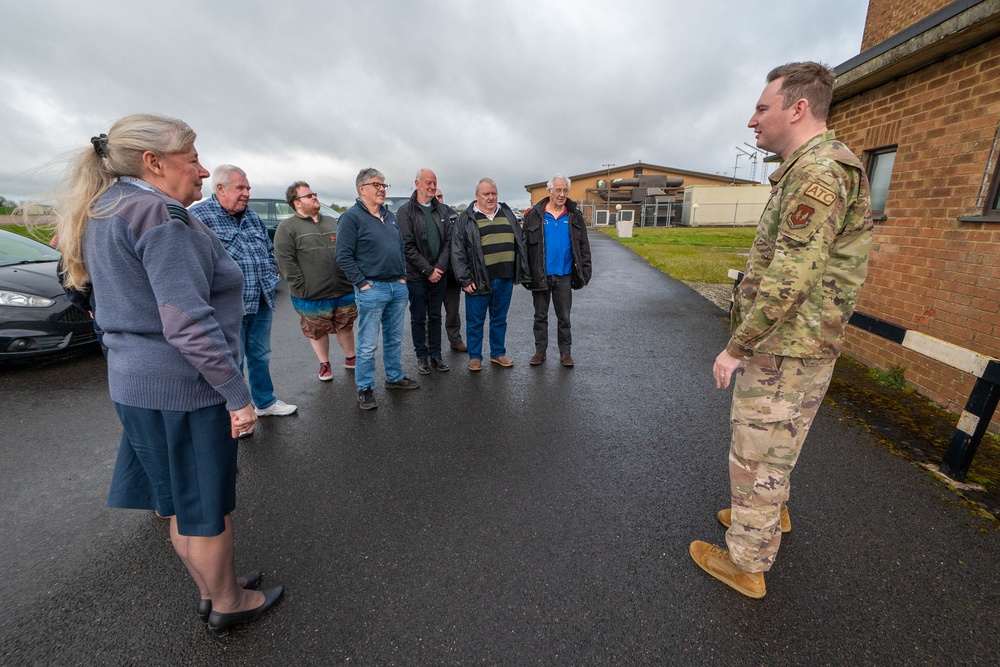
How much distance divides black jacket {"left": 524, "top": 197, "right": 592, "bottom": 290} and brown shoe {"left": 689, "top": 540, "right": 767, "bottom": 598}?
3156 mm

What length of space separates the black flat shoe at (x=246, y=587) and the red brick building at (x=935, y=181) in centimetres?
523

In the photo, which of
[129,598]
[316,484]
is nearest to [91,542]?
[129,598]

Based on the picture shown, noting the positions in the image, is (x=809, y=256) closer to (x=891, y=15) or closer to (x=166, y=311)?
(x=166, y=311)

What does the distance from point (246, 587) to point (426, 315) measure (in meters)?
3.21

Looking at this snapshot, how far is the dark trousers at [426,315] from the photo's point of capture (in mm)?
4840

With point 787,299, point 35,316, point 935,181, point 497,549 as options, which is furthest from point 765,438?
point 35,316

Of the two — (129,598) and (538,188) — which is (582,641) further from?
(538,188)

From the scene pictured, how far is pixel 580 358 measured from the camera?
208 inches

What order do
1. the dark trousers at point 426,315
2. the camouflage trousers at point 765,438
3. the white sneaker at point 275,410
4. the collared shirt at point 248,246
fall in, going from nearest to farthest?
1. the camouflage trousers at point 765,438
2. the collared shirt at point 248,246
3. the white sneaker at point 275,410
4. the dark trousers at point 426,315

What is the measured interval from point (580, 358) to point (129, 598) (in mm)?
4307

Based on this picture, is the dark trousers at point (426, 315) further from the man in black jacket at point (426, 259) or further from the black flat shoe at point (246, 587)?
the black flat shoe at point (246, 587)

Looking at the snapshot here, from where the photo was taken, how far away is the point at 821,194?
1599mm

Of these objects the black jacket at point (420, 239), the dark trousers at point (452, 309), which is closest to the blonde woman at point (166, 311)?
the black jacket at point (420, 239)

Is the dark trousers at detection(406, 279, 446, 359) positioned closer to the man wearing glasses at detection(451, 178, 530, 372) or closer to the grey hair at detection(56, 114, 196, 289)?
the man wearing glasses at detection(451, 178, 530, 372)
